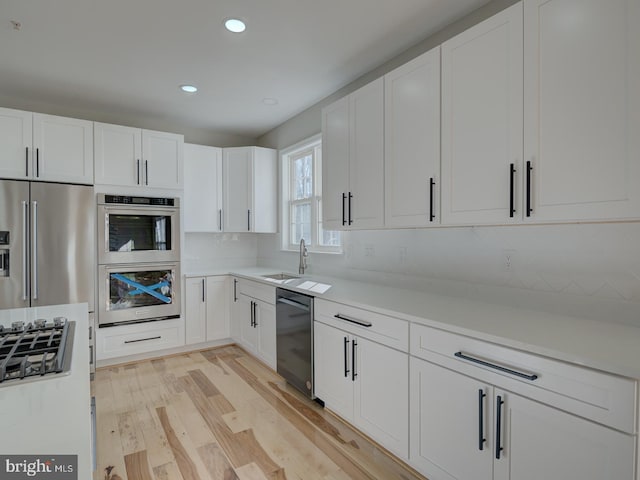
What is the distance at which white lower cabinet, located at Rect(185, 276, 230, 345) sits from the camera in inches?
151

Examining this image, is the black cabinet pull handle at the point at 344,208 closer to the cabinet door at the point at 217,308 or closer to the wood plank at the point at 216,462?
the wood plank at the point at 216,462

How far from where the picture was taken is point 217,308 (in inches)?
156

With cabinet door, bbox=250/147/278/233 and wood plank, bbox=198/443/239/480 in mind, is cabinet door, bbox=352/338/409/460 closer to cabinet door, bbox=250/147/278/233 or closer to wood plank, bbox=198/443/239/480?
wood plank, bbox=198/443/239/480

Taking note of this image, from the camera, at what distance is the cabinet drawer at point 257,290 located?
10.2 feet

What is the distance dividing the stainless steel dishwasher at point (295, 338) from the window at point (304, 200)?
0.81 m

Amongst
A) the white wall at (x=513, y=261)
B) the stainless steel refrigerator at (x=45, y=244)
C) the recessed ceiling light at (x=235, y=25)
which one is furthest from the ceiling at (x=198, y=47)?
the stainless steel refrigerator at (x=45, y=244)

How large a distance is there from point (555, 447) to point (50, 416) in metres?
1.57

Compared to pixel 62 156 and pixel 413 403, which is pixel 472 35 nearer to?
pixel 413 403

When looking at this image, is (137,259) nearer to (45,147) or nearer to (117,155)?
(117,155)

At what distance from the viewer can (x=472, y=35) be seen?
5.68ft

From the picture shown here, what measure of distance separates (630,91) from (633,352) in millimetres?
922

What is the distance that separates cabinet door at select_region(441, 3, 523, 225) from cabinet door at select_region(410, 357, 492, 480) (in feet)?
2.60

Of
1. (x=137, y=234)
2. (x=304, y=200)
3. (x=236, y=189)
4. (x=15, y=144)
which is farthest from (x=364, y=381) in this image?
(x=15, y=144)

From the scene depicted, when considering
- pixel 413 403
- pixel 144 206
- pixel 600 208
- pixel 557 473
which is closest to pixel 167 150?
pixel 144 206
